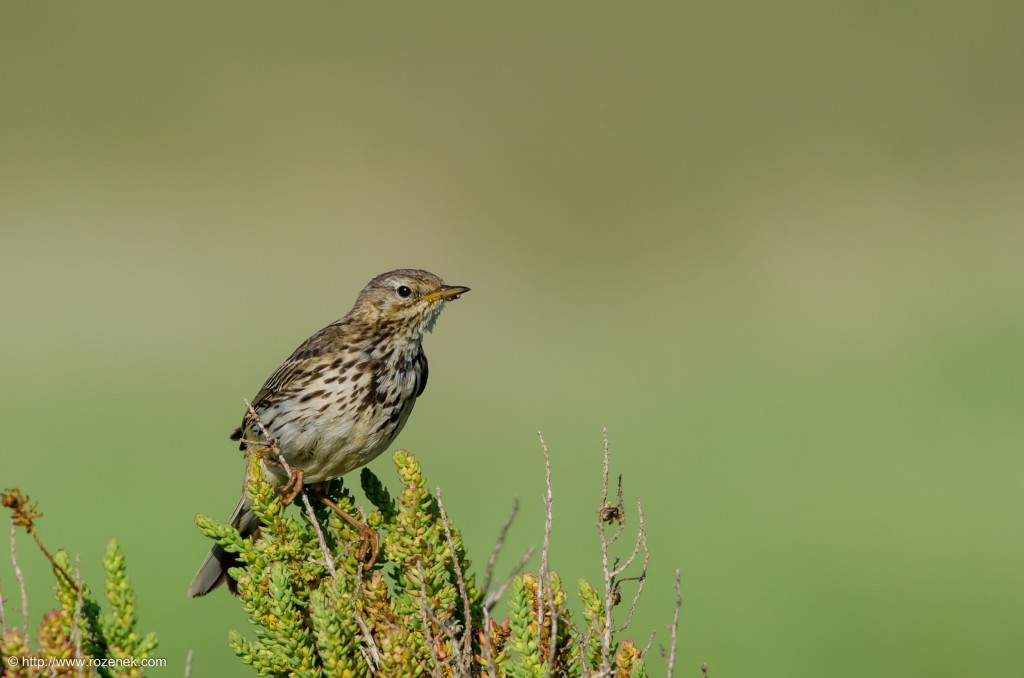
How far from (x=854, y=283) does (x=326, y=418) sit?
52.7 ft

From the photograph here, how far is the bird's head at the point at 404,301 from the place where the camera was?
6.29 metres

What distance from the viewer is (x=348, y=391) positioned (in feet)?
19.2

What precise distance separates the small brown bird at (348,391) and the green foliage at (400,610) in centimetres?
111

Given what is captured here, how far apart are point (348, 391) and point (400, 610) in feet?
6.33

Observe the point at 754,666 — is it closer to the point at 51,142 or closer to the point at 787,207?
the point at 787,207

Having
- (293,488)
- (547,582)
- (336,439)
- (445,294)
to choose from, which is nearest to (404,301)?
(445,294)

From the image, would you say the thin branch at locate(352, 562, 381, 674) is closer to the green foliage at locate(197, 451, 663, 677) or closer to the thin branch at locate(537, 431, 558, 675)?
the green foliage at locate(197, 451, 663, 677)

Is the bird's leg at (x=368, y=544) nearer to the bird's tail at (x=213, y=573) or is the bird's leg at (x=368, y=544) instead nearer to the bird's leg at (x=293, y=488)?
the bird's leg at (x=293, y=488)

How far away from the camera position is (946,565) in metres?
11.1

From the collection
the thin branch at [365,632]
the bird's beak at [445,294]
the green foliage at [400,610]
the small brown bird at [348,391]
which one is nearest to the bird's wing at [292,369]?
the small brown bird at [348,391]

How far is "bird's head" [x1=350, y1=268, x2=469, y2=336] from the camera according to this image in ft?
20.6
